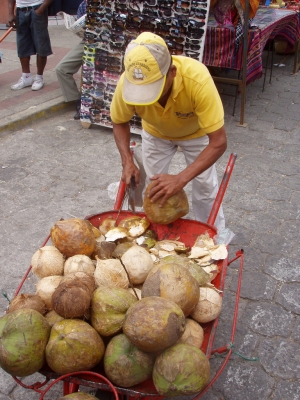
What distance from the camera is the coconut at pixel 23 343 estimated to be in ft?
5.75

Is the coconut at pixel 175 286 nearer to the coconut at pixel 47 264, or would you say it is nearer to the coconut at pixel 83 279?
the coconut at pixel 83 279

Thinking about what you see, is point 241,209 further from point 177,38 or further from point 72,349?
point 72,349

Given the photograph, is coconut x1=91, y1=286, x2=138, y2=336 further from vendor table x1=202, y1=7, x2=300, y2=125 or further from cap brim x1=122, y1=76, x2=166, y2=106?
vendor table x1=202, y1=7, x2=300, y2=125

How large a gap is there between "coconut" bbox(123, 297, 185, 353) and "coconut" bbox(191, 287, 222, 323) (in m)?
0.29

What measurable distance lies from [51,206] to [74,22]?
294 cm

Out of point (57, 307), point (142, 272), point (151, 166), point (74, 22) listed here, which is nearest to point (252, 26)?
point (74, 22)

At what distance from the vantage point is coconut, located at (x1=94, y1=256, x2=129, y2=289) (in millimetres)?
2125

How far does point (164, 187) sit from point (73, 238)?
2.00ft

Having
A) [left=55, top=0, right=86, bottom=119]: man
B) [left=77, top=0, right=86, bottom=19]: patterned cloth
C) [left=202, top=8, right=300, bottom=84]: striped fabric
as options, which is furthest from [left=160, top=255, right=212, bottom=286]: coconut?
[left=77, top=0, right=86, bottom=19]: patterned cloth

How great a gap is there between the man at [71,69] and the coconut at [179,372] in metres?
5.17

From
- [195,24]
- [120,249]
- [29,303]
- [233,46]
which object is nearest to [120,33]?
[195,24]

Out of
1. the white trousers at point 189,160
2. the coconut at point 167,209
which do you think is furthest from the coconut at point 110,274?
the white trousers at point 189,160

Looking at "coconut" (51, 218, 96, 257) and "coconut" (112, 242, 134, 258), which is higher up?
"coconut" (51, 218, 96, 257)

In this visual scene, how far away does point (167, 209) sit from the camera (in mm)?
2570
